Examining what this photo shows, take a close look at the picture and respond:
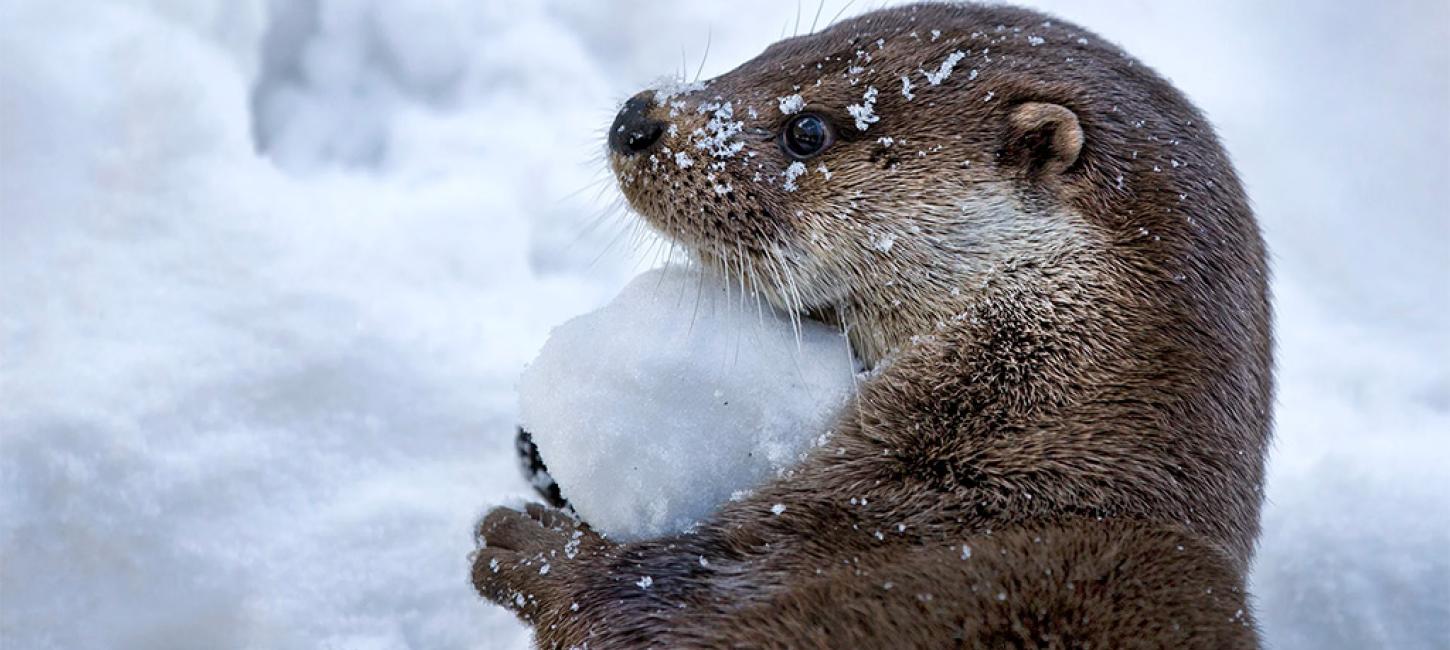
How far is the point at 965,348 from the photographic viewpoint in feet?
7.13

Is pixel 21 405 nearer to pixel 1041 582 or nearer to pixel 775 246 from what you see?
pixel 775 246

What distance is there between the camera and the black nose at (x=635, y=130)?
92.2 inches

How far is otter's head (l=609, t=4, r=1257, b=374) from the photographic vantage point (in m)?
2.21

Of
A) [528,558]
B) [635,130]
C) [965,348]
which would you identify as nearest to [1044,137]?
[965,348]

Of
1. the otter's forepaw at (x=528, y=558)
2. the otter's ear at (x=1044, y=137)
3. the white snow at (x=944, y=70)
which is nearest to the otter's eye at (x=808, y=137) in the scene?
the white snow at (x=944, y=70)

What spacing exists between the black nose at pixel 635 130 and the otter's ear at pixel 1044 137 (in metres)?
0.57

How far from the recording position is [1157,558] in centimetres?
196

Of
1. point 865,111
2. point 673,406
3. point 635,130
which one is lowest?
point 673,406

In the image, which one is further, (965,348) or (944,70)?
(944,70)

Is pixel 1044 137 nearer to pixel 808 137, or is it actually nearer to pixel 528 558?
pixel 808 137

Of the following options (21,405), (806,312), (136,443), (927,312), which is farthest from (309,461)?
(927,312)

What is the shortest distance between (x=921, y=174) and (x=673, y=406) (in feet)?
1.74

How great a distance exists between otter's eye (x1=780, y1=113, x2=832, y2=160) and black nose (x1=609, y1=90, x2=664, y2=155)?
21 centimetres

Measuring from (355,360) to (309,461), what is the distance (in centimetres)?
39
